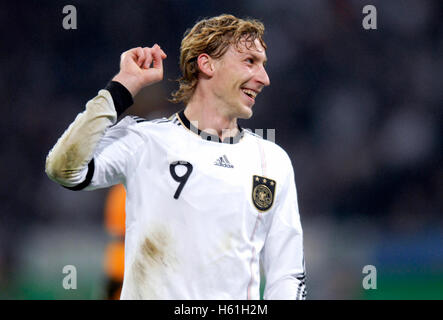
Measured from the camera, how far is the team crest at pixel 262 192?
9.59 feet

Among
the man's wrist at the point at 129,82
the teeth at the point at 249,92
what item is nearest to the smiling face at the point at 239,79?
the teeth at the point at 249,92

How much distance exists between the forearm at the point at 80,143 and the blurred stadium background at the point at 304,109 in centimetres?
391

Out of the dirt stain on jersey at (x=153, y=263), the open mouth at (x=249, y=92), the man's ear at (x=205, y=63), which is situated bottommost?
the dirt stain on jersey at (x=153, y=263)

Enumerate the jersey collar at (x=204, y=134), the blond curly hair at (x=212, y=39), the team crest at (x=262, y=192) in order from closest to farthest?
the team crest at (x=262, y=192) < the jersey collar at (x=204, y=134) < the blond curly hair at (x=212, y=39)

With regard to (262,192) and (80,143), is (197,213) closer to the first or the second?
(262,192)

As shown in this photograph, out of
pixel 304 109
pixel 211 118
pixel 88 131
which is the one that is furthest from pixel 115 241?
pixel 88 131

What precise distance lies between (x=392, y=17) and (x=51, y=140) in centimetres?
443

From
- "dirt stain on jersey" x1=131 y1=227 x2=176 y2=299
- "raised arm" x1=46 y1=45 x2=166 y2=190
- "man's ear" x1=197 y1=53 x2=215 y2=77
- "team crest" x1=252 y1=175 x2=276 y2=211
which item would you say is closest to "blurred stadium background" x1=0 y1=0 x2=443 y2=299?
"man's ear" x1=197 y1=53 x2=215 y2=77

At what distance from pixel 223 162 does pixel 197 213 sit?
318 millimetres

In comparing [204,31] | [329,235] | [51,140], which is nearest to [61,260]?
[51,140]

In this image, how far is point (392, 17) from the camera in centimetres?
770

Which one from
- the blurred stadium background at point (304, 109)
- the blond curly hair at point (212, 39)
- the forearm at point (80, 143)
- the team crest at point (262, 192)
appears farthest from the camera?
the blurred stadium background at point (304, 109)

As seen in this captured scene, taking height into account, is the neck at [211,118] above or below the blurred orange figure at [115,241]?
above

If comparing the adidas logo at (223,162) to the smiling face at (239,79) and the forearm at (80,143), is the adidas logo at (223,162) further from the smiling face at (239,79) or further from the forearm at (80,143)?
the forearm at (80,143)
